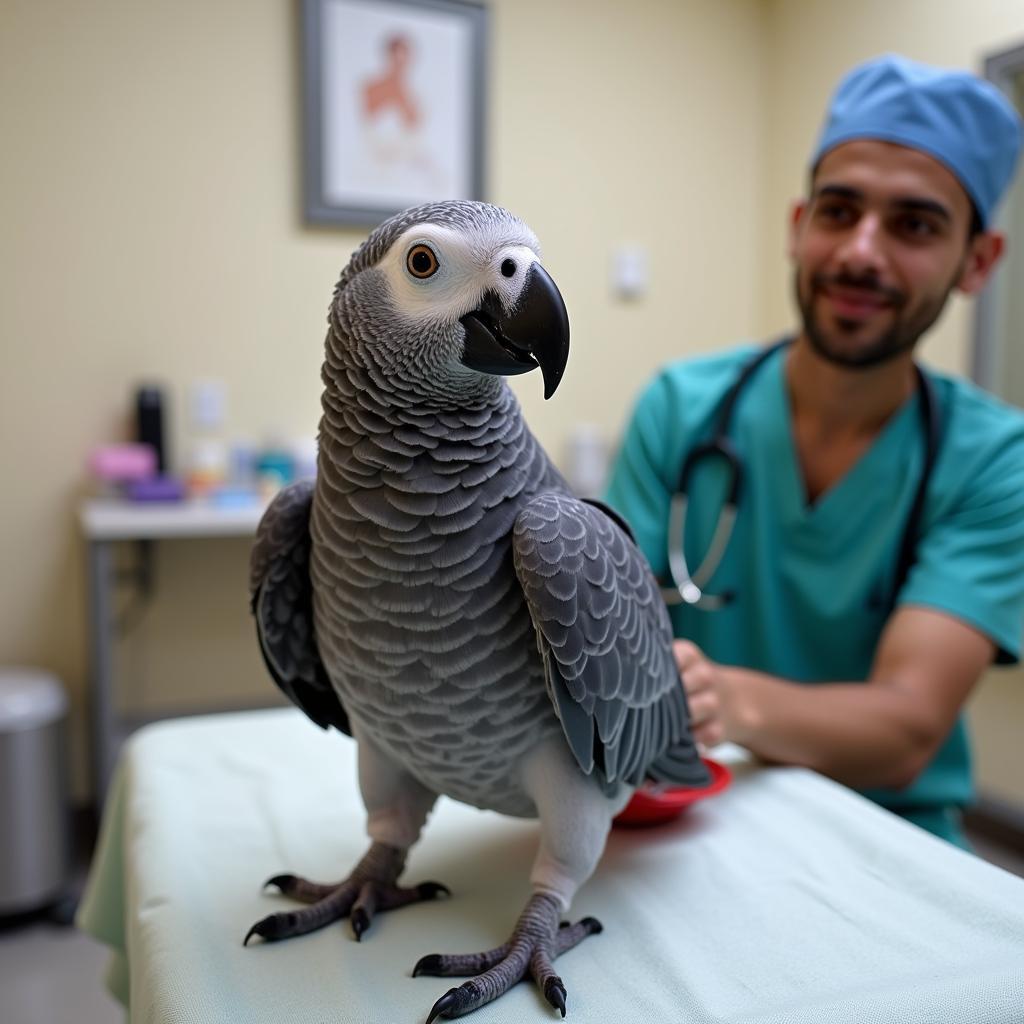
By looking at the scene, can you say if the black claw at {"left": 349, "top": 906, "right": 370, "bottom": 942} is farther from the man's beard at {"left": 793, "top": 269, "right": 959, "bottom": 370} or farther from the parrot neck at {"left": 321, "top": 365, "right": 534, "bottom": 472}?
the man's beard at {"left": 793, "top": 269, "right": 959, "bottom": 370}

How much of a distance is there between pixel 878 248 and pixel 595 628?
2.12ft

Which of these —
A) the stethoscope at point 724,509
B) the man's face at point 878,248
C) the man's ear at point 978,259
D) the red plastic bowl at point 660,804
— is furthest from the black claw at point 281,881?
the man's ear at point 978,259

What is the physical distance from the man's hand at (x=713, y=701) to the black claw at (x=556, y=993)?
0.82 ft

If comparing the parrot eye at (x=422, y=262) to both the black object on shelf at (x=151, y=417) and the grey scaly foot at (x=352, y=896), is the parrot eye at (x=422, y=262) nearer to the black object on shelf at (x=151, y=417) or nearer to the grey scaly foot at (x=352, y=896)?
the grey scaly foot at (x=352, y=896)

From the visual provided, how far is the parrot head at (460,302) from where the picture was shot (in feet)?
1.29

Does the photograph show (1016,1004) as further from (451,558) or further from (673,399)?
(673,399)

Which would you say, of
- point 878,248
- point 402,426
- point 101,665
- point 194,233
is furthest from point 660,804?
point 194,233

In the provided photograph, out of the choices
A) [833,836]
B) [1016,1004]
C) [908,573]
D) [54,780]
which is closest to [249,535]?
[54,780]

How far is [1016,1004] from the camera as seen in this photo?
0.43m

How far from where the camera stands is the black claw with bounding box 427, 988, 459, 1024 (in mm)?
402

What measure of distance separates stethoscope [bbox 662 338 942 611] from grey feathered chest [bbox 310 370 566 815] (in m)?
0.55

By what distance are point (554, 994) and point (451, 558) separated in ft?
0.69

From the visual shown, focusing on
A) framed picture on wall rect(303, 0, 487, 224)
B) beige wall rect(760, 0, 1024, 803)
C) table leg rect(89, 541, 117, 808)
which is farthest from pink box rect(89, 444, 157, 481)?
beige wall rect(760, 0, 1024, 803)

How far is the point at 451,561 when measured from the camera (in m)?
0.43
